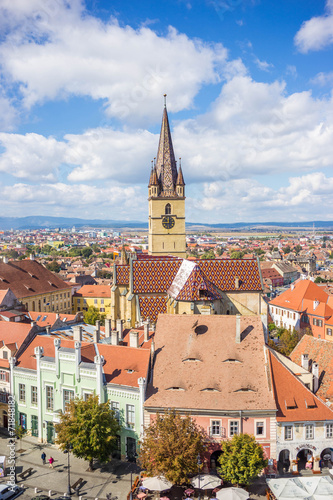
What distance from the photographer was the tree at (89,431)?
35750mm

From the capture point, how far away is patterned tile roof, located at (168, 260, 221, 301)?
53122mm

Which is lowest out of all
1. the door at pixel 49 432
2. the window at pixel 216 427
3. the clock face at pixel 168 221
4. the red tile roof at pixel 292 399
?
the door at pixel 49 432

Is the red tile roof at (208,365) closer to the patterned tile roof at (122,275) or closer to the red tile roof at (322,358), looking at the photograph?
the red tile roof at (322,358)

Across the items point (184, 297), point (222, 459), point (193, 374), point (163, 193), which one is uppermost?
point (163, 193)

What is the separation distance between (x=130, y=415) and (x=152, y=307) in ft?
76.7

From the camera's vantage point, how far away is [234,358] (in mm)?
39406

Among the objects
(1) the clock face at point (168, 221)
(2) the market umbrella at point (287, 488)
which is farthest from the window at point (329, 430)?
(1) the clock face at point (168, 221)

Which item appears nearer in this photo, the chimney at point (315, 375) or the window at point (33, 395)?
the chimney at point (315, 375)

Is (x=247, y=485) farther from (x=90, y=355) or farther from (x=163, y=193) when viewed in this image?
(x=163, y=193)

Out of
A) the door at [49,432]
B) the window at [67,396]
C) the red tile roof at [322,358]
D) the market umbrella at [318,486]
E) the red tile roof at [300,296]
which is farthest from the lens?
the red tile roof at [300,296]

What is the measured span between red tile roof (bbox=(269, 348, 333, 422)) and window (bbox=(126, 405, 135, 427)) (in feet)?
40.7

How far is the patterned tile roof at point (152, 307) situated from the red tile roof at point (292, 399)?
23.5m

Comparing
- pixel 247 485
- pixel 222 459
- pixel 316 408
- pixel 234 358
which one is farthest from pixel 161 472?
pixel 316 408

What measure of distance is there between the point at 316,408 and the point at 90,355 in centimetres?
2145
